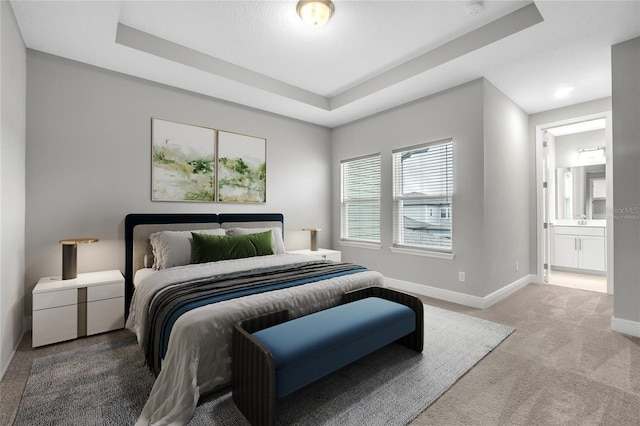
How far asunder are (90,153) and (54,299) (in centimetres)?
147

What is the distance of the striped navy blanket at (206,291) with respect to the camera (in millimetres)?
1851

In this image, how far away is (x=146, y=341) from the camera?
2113mm

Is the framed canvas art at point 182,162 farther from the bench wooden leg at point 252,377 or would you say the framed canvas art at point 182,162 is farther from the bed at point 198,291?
the bench wooden leg at point 252,377

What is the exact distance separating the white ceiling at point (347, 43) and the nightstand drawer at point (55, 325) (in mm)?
2380

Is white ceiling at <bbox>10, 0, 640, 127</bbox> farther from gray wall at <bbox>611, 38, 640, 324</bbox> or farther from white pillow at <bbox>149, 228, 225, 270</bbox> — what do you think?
white pillow at <bbox>149, 228, 225, 270</bbox>

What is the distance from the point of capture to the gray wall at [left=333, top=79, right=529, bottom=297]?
341 centimetres

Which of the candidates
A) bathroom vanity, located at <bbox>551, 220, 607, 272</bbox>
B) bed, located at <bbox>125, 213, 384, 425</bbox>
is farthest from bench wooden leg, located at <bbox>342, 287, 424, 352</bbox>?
bathroom vanity, located at <bbox>551, 220, 607, 272</bbox>

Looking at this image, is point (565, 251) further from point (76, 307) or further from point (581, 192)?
point (76, 307)

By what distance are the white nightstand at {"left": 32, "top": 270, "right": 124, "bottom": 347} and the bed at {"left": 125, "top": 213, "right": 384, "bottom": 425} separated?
230 mm

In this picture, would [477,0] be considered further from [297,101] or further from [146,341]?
[146,341]

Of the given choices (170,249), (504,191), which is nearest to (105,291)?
(170,249)

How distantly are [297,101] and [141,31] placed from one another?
187 cm

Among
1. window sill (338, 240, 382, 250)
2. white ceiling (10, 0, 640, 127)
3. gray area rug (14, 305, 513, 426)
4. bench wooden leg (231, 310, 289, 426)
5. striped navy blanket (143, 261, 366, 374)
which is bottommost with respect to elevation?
gray area rug (14, 305, 513, 426)

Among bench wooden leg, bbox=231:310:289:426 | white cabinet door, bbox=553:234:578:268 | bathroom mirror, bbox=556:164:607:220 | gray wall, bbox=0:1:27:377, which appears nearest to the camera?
bench wooden leg, bbox=231:310:289:426
